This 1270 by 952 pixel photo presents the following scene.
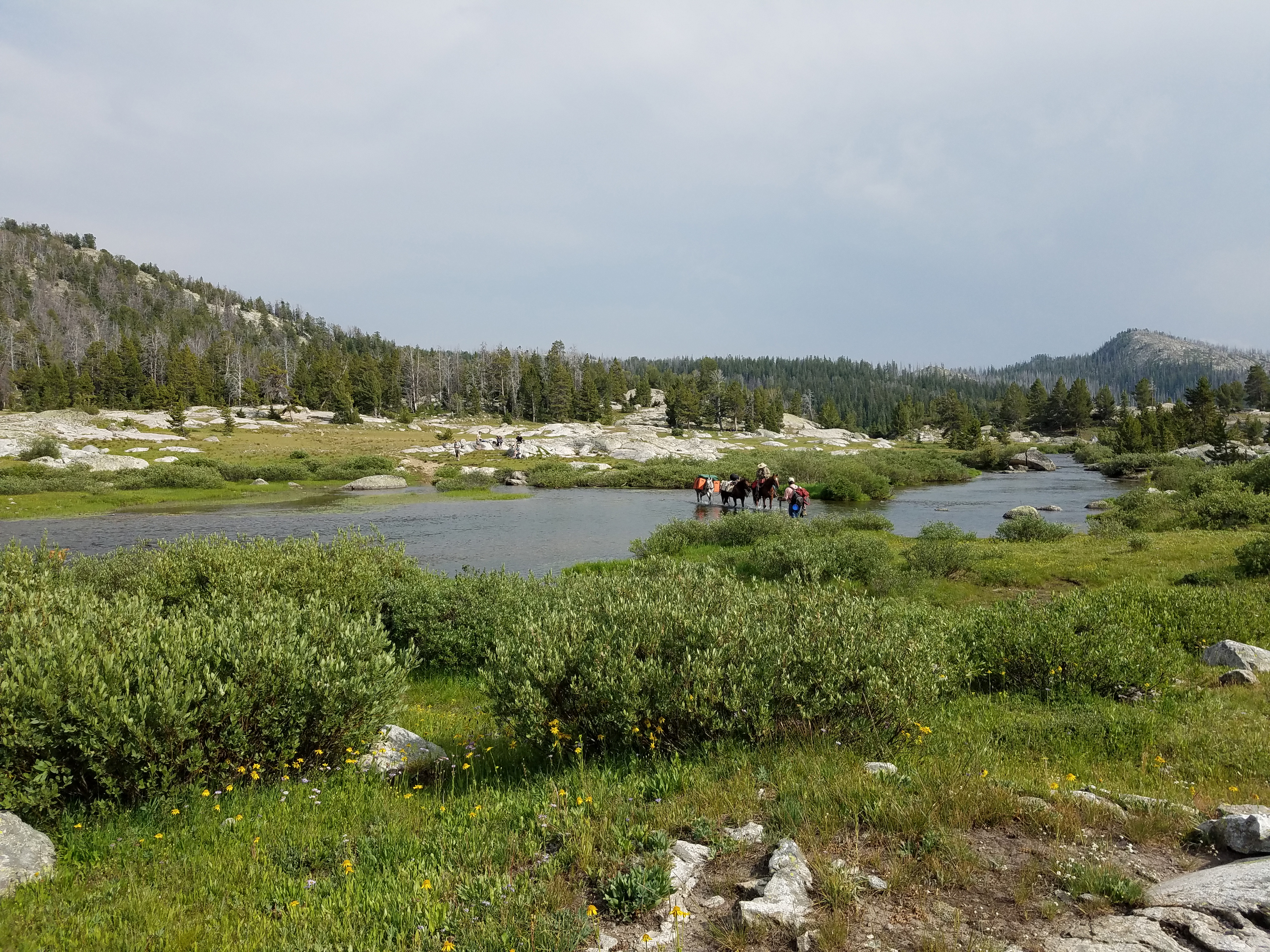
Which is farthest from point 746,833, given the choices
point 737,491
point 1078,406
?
point 1078,406

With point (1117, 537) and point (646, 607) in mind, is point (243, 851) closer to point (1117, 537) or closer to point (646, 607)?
point (646, 607)

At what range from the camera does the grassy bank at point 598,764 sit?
16.3 feet

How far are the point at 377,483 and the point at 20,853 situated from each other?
59.1 m

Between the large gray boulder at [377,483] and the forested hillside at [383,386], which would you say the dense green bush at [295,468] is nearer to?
the large gray boulder at [377,483]

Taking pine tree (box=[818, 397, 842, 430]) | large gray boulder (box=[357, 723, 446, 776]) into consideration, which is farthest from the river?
pine tree (box=[818, 397, 842, 430])

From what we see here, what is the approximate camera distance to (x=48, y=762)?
666 cm

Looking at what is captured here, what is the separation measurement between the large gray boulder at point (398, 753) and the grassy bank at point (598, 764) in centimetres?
25

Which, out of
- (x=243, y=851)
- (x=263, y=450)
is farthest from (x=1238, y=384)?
(x=243, y=851)

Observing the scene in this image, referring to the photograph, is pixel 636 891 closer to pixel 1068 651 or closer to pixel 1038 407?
pixel 1068 651

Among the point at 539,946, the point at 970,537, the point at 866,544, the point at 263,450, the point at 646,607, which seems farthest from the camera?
the point at 263,450

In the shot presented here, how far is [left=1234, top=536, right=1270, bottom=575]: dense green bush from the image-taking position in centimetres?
1917

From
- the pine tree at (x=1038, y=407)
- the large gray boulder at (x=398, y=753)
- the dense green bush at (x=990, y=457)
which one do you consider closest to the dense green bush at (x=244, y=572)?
the large gray boulder at (x=398, y=753)

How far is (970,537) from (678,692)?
2944cm

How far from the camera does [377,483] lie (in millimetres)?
61844
